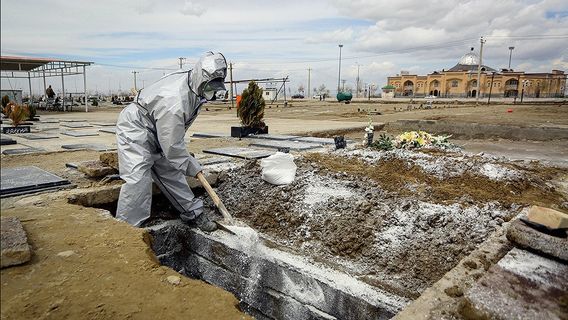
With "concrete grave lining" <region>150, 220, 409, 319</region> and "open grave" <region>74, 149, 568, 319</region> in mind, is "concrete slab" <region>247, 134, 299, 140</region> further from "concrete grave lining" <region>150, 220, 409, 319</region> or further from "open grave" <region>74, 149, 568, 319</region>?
"concrete grave lining" <region>150, 220, 409, 319</region>

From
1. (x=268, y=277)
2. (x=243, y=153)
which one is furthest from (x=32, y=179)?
(x=243, y=153)

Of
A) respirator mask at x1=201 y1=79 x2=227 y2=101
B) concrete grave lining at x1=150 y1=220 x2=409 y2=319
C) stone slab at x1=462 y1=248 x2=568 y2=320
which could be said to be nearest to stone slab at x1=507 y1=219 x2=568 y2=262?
stone slab at x1=462 y1=248 x2=568 y2=320

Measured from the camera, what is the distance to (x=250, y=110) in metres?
7.95

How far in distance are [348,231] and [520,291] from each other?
1.76 m

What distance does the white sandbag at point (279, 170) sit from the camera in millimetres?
4371

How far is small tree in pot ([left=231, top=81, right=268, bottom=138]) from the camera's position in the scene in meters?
7.70

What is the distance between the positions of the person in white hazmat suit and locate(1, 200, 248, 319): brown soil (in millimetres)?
776

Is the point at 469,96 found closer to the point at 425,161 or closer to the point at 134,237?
the point at 425,161

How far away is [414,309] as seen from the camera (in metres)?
1.75

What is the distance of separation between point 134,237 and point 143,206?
961 millimetres

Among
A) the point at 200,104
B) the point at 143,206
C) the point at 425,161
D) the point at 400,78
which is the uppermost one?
the point at 400,78

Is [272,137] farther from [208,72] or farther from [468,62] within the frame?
[468,62]

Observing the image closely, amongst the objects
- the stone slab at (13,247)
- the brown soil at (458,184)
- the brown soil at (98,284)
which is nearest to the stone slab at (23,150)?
the brown soil at (98,284)

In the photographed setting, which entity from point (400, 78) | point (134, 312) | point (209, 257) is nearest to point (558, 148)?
point (209, 257)
